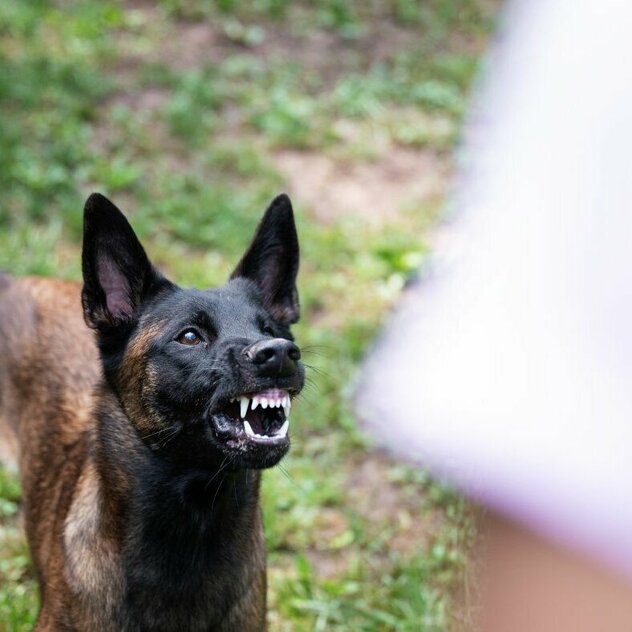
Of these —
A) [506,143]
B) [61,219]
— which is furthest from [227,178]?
[506,143]

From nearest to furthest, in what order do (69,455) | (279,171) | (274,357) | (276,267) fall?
(274,357) → (276,267) → (69,455) → (279,171)

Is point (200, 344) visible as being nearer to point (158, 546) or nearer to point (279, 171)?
point (158, 546)

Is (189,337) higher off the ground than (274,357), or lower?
lower

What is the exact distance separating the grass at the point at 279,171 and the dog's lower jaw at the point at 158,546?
3.00 feet

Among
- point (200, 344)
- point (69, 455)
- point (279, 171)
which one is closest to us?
point (200, 344)

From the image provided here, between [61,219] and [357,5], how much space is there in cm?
458

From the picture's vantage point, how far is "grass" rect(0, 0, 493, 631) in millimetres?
4590

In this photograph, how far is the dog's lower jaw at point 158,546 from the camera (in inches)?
125

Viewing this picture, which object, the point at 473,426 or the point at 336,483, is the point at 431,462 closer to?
the point at 336,483

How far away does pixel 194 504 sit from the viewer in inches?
127

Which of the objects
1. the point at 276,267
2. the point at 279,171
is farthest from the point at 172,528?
the point at 279,171

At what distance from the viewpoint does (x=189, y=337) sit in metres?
3.15

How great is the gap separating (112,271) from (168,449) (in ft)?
2.31

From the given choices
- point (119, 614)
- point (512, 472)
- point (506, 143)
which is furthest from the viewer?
point (119, 614)
